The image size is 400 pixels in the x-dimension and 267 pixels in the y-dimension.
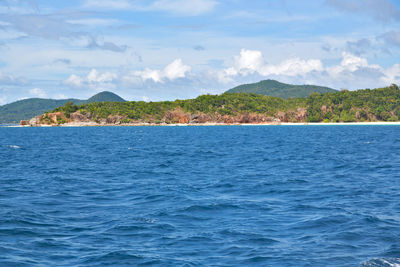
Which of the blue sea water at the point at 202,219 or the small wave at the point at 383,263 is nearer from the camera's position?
the small wave at the point at 383,263

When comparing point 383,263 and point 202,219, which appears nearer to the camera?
point 383,263

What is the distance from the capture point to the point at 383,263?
12.7m

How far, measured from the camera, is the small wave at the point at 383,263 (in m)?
12.5

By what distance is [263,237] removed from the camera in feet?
50.9

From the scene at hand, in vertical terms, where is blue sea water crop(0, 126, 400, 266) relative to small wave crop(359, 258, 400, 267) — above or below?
above

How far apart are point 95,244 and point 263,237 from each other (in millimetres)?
6175

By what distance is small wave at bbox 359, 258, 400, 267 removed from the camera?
12.5 m

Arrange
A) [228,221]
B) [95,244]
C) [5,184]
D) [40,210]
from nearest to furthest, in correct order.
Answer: [95,244], [228,221], [40,210], [5,184]

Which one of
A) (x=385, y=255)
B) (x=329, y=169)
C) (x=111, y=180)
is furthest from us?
(x=329, y=169)

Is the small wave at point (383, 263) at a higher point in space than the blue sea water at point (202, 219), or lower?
lower

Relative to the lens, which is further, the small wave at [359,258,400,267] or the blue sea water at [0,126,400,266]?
the blue sea water at [0,126,400,266]

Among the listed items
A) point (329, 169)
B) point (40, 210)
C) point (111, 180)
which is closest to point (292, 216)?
point (40, 210)

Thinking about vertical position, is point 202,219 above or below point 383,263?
above

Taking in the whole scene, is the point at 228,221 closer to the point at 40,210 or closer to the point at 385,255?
the point at 385,255
